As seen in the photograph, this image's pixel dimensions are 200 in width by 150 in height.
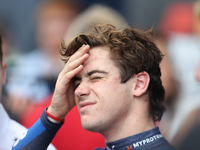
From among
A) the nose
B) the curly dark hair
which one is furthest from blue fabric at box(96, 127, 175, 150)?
the nose

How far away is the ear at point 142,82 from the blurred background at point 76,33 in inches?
27.0

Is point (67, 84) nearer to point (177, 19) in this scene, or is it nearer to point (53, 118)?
point (53, 118)

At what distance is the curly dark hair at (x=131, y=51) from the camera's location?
4.90 ft

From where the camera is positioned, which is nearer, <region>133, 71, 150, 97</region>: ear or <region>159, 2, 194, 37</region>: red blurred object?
<region>133, 71, 150, 97</region>: ear

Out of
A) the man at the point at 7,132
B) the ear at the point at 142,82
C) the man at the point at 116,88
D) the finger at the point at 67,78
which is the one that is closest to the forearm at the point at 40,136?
the man at the point at 116,88

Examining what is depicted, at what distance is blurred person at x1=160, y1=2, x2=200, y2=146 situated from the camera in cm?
209

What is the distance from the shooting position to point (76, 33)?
2.26 metres

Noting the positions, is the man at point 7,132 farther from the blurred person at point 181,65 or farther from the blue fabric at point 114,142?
the blurred person at point 181,65

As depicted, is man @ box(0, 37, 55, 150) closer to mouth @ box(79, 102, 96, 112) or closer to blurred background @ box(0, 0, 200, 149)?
blurred background @ box(0, 0, 200, 149)

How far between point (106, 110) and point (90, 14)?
Result: 1.23 meters

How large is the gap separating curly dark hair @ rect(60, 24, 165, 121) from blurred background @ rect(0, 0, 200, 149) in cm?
54

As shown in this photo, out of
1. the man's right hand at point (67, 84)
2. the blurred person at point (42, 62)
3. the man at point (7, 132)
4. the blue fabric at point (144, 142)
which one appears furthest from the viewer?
the blurred person at point (42, 62)

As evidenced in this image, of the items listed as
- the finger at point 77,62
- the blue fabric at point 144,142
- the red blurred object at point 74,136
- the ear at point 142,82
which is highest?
the finger at point 77,62

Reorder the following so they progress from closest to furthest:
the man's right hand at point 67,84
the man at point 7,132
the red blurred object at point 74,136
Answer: the man's right hand at point 67,84
the man at point 7,132
the red blurred object at point 74,136
